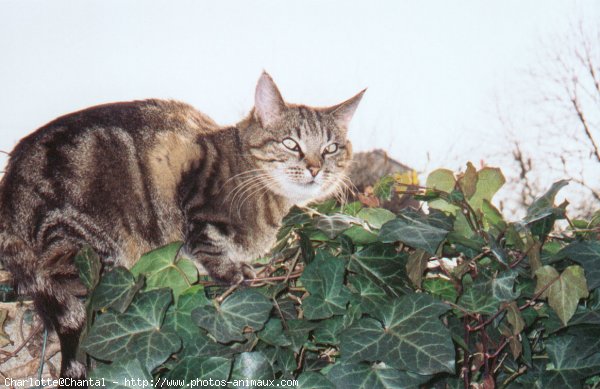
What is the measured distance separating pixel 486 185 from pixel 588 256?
27cm

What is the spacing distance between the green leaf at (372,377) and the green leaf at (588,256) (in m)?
0.33

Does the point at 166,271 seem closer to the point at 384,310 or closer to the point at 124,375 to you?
the point at 124,375

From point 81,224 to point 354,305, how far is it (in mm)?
986

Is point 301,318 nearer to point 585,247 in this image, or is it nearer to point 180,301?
point 180,301

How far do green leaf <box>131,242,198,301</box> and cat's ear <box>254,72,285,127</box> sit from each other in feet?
4.27

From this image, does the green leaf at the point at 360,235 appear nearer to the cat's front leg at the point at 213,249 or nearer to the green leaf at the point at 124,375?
the green leaf at the point at 124,375

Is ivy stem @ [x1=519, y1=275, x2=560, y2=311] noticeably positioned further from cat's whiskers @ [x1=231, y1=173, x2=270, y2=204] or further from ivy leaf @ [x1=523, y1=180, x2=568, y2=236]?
cat's whiskers @ [x1=231, y1=173, x2=270, y2=204]

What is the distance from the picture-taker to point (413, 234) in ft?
3.08

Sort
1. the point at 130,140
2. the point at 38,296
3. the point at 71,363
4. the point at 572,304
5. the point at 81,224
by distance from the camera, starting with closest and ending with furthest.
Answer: the point at 572,304 < the point at 71,363 < the point at 38,296 < the point at 81,224 < the point at 130,140

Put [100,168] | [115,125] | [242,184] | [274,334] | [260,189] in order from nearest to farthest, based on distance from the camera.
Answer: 1. [274,334]
2. [100,168]
3. [115,125]
4. [242,184]
5. [260,189]

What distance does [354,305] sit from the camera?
98 centimetres

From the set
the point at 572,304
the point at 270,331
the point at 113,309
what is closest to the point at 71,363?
the point at 113,309

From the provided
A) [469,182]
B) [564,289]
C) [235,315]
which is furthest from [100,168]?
[564,289]

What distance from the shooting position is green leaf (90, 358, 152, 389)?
91 cm
